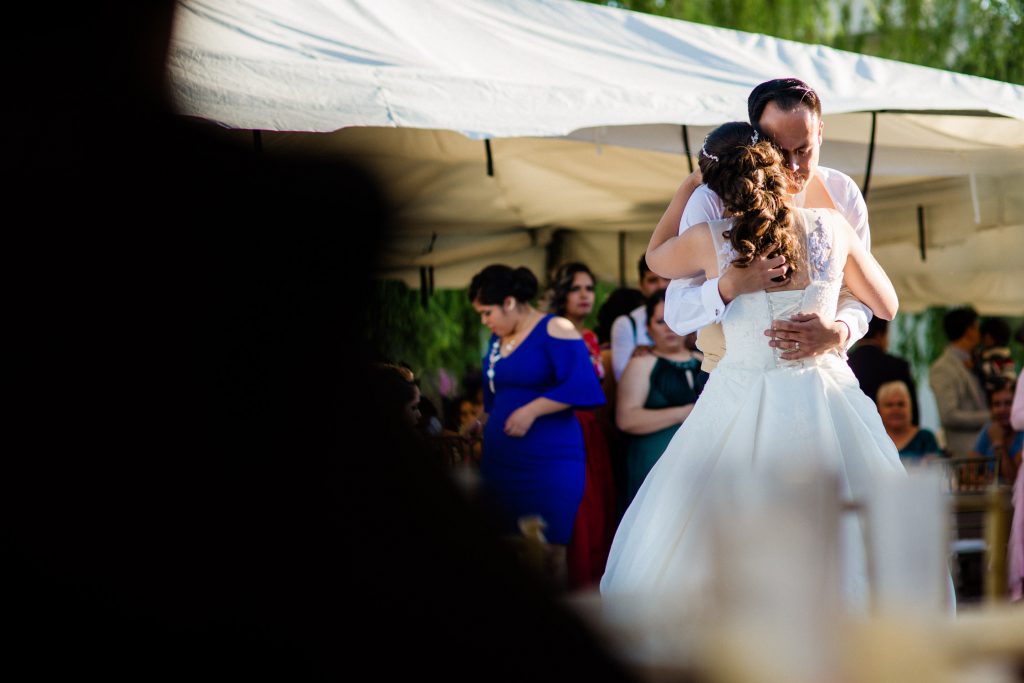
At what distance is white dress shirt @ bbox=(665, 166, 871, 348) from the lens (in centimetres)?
338

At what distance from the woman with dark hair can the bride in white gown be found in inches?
73.0

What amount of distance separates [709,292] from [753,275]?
128mm

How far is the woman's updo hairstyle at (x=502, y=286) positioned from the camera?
5.62m

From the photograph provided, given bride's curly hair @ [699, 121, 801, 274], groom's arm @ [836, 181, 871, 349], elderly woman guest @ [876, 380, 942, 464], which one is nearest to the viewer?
bride's curly hair @ [699, 121, 801, 274]

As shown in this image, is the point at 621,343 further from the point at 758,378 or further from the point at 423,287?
the point at 758,378

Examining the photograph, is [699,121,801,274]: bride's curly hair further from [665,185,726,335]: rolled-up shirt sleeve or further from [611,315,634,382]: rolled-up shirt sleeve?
[611,315,634,382]: rolled-up shirt sleeve

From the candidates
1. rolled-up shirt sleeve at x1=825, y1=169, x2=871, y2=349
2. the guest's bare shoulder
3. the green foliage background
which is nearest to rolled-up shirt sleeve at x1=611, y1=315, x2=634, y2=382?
the guest's bare shoulder

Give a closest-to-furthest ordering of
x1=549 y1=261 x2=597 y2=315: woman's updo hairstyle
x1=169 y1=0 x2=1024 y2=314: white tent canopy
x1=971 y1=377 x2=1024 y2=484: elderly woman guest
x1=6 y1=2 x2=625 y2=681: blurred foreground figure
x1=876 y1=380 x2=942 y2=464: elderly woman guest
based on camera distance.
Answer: x1=6 y1=2 x2=625 y2=681: blurred foreground figure
x1=169 y1=0 x2=1024 y2=314: white tent canopy
x1=549 y1=261 x2=597 y2=315: woman's updo hairstyle
x1=876 y1=380 x2=942 y2=464: elderly woman guest
x1=971 y1=377 x2=1024 y2=484: elderly woman guest

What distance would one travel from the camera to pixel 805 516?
0.78 m

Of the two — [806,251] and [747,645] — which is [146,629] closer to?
[747,645]

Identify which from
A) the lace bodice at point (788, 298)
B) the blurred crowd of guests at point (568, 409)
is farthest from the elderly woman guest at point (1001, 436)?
the lace bodice at point (788, 298)

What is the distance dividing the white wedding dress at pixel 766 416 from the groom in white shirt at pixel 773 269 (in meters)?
0.05

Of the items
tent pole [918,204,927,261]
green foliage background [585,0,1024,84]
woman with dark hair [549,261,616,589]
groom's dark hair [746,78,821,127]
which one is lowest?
woman with dark hair [549,261,616,589]

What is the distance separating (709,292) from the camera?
3.36 metres
